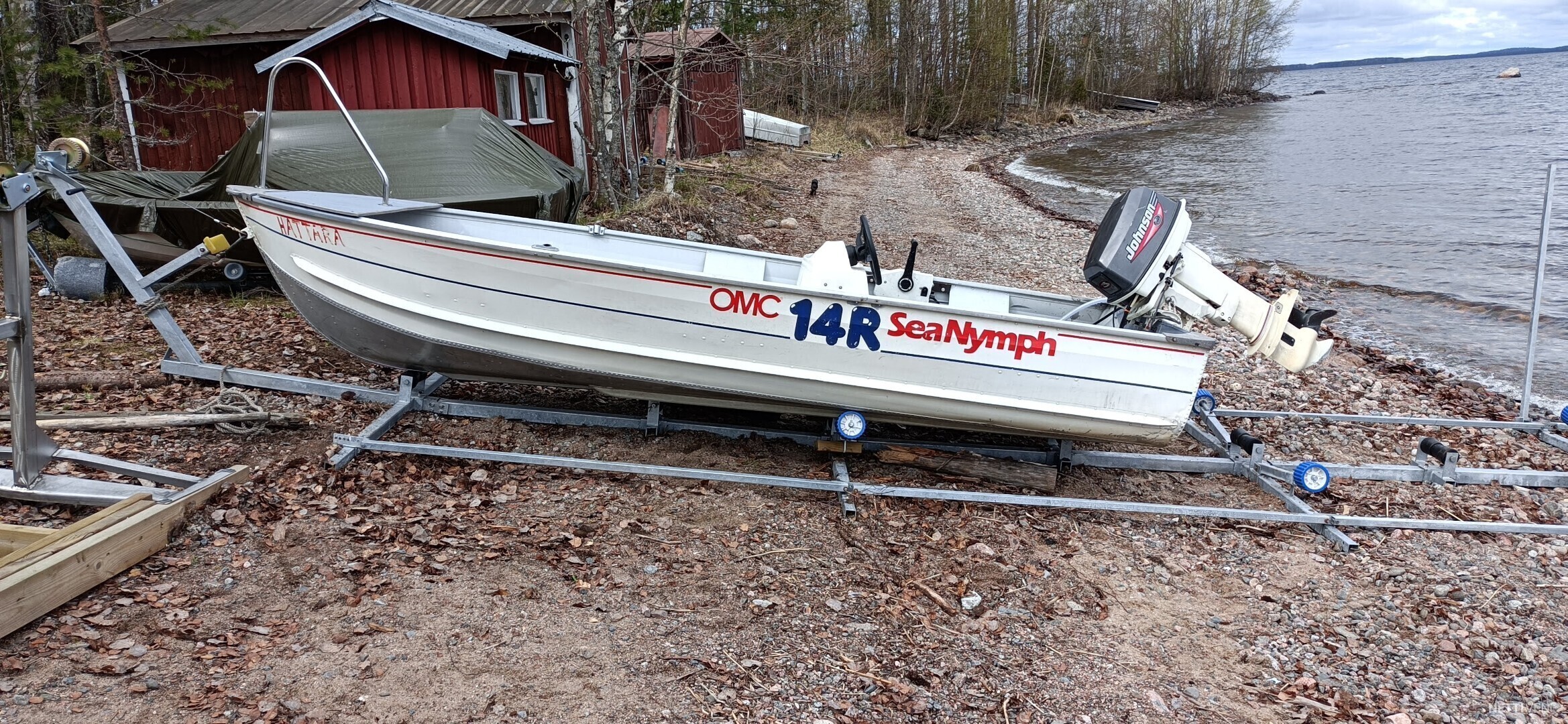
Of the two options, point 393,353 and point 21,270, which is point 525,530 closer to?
point 393,353

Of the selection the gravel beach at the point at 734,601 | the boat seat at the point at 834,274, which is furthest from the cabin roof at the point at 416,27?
the boat seat at the point at 834,274

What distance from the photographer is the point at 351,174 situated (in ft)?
25.9

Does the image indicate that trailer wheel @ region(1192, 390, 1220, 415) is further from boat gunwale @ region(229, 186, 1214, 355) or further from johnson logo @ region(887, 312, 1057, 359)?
johnson logo @ region(887, 312, 1057, 359)

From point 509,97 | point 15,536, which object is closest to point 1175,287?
point 15,536

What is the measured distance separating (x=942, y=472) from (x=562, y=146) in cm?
996

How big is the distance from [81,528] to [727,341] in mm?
2984

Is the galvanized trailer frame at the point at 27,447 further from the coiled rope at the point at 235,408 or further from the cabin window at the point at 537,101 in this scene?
the cabin window at the point at 537,101

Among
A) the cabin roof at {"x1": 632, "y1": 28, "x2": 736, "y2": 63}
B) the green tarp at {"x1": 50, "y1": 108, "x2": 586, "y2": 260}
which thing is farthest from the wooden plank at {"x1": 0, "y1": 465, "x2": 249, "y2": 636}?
the cabin roof at {"x1": 632, "y1": 28, "x2": 736, "y2": 63}

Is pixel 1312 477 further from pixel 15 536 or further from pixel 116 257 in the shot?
pixel 116 257

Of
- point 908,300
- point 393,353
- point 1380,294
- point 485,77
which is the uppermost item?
point 485,77

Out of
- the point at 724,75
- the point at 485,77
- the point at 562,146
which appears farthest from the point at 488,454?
the point at 724,75

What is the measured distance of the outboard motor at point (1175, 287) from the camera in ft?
17.2

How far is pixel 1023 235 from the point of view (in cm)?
1556

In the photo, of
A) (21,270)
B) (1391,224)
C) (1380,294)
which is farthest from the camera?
(1391,224)
